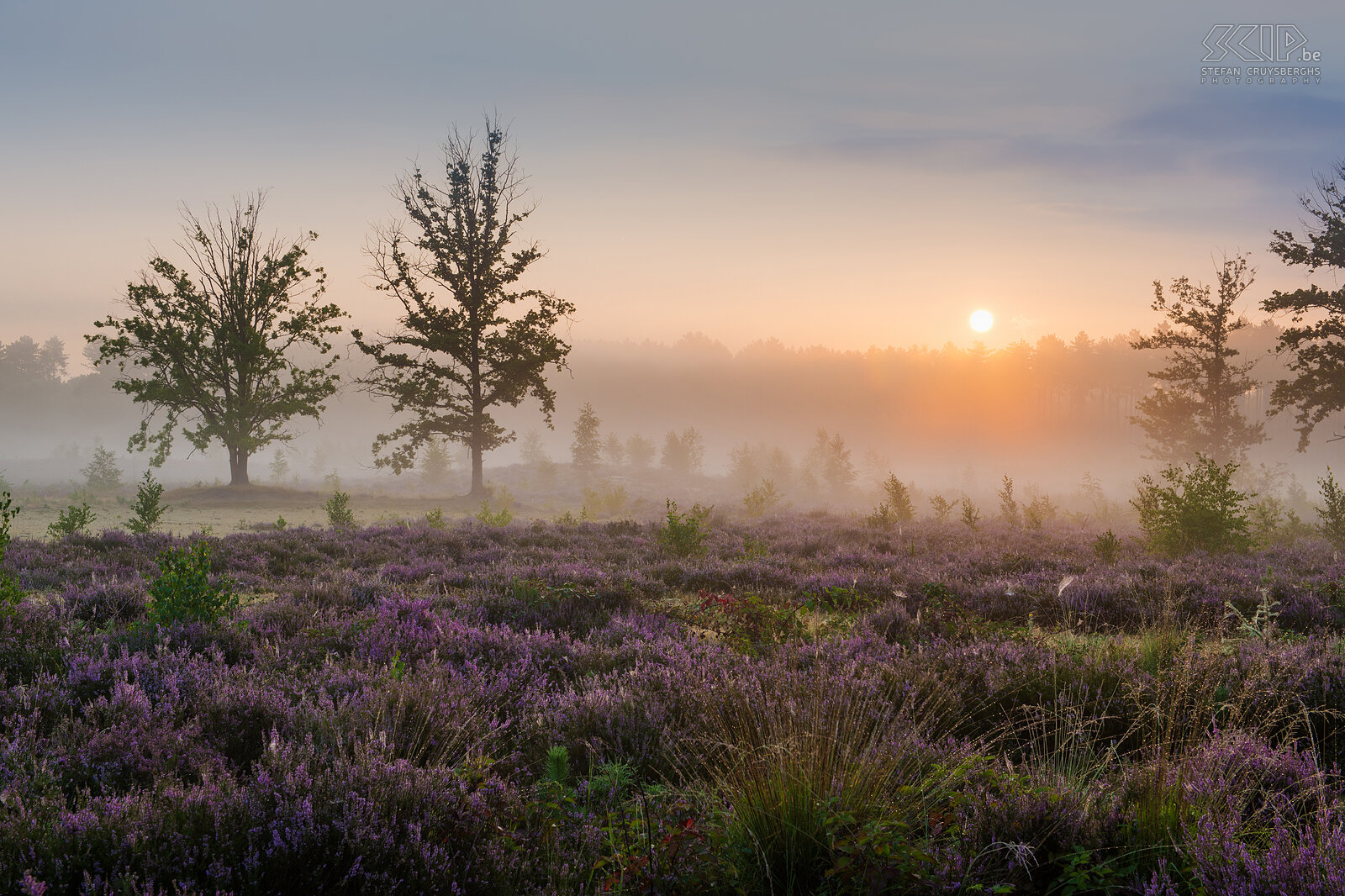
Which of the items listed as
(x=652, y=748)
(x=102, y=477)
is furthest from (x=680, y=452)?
(x=652, y=748)

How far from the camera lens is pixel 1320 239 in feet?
85.4

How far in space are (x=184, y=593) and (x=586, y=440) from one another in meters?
58.3

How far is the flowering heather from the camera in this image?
2.20 m

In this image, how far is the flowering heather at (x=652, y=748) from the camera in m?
2.20

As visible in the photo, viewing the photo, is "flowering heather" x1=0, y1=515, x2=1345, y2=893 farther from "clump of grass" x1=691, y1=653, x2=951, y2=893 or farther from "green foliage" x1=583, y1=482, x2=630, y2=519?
"green foliage" x1=583, y1=482, x2=630, y2=519

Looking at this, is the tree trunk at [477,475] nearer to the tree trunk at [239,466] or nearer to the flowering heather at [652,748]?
the tree trunk at [239,466]

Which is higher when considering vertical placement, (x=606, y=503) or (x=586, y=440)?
(x=586, y=440)

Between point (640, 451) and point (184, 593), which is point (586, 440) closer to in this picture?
Result: point (640, 451)

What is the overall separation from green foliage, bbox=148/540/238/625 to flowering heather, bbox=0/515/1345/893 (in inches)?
5.1

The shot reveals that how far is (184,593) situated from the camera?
5.36m

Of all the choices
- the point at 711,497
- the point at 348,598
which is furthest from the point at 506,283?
the point at 348,598

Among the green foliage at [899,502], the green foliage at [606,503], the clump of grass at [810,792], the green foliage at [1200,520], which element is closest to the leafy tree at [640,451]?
the green foliage at [606,503]

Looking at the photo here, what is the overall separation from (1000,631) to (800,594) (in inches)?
104

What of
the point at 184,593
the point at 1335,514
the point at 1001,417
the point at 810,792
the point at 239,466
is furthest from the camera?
the point at 1001,417
